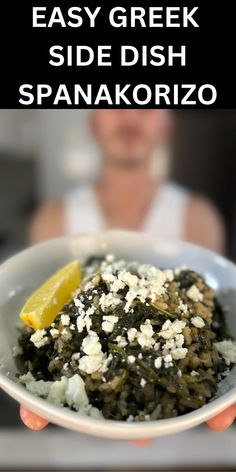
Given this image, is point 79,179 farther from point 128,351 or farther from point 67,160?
point 128,351

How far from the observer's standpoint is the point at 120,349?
84cm

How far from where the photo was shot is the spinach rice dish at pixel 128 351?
32.4 inches

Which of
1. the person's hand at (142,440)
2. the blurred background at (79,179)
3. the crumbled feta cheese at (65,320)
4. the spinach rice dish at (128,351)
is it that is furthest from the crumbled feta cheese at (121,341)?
the blurred background at (79,179)

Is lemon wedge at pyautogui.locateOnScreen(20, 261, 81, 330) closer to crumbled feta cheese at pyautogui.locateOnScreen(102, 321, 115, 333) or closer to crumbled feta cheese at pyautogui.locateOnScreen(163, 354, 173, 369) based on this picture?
crumbled feta cheese at pyautogui.locateOnScreen(102, 321, 115, 333)

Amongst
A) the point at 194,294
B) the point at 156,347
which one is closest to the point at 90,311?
the point at 156,347

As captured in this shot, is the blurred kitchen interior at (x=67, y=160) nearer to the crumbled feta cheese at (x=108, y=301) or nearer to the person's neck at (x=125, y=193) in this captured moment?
the person's neck at (x=125, y=193)

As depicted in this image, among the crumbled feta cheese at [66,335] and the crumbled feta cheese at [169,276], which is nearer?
the crumbled feta cheese at [66,335]

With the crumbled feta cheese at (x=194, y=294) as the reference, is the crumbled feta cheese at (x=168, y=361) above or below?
below

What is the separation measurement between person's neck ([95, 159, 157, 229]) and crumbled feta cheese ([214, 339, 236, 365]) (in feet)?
3.38

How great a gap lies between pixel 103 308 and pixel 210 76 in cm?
107

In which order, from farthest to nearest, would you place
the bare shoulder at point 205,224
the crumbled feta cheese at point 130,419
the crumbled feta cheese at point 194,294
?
1. the bare shoulder at point 205,224
2. the crumbled feta cheese at point 194,294
3. the crumbled feta cheese at point 130,419

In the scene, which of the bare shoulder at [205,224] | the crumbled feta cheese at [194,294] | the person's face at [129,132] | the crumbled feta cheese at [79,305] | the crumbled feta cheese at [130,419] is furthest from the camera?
the bare shoulder at [205,224]

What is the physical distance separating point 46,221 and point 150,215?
1.32 feet

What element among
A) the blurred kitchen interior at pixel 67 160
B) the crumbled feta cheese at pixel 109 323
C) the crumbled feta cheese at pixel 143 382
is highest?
the blurred kitchen interior at pixel 67 160
